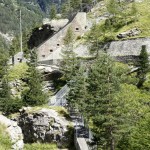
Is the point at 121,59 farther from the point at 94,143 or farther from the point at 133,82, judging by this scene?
the point at 94,143

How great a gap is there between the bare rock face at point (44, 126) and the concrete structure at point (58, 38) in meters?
49.3

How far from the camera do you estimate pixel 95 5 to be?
13575 cm

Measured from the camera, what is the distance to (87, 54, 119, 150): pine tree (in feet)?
162

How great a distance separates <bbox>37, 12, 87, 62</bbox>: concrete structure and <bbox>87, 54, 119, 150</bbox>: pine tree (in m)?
52.4

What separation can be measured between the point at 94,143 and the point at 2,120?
38.9 feet

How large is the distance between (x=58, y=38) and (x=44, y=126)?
6038cm

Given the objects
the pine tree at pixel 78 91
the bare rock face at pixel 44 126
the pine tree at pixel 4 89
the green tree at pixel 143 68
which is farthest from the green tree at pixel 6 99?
the green tree at pixel 143 68

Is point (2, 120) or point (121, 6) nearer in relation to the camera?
point (2, 120)

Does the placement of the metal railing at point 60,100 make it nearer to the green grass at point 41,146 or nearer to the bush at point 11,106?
the bush at point 11,106

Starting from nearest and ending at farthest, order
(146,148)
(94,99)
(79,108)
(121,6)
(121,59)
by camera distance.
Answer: (146,148) < (94,99) < (79,108) < (121,59) < (121,6)

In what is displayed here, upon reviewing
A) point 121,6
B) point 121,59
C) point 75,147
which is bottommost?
point 75,147

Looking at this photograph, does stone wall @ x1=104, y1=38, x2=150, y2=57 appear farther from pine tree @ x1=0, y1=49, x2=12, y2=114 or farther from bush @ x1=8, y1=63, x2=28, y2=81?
pine tree @ x1=0, y1=49, x2=12, y2=114

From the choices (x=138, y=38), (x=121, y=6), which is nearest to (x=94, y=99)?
(x=138, y=38)

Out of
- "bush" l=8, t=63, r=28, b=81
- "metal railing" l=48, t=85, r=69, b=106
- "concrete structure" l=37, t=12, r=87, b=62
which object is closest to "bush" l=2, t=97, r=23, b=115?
"metal railing" l=48, t=85, r=69, b=106
